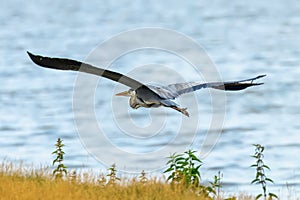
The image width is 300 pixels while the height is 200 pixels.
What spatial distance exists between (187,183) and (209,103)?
13722 millimetres

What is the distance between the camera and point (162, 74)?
28078 mm

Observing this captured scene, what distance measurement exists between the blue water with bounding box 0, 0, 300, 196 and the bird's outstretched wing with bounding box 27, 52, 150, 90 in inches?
237

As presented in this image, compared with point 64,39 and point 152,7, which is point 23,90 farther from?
point 152,7

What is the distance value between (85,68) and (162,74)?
60.8 ft

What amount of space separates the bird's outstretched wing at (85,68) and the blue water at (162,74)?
19.8 ft

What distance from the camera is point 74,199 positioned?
1010 centimetres

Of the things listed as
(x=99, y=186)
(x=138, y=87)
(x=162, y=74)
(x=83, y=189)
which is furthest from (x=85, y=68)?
(x=162, y=74)

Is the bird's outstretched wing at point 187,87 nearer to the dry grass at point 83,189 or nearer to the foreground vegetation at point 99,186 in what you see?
the foreground vegetation at point 99,186

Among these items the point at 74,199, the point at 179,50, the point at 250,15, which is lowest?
the point at 74,199

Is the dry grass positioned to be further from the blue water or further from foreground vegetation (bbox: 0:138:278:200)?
the blue water

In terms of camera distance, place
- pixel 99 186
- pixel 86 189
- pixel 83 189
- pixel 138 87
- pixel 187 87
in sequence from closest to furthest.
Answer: pixel 138 87
pixel 187 87
pixel 83 189
pixel 86 189
pixel 99 186

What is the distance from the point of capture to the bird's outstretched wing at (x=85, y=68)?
9.41 metres

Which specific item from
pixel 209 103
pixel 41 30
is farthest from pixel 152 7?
pixel 209 103

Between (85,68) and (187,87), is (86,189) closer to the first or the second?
(187,87)
